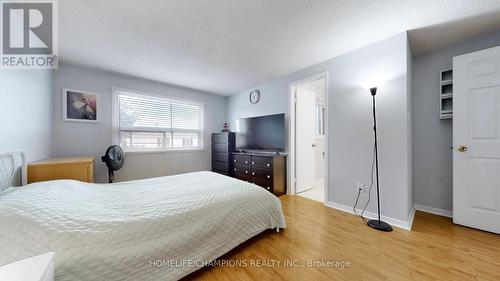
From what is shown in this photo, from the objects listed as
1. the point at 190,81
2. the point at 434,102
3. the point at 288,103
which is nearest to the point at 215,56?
the point at 190,81

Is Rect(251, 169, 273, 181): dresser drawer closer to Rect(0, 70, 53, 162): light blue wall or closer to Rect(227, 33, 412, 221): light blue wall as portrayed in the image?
Rect(227, 33, 412, 221): light blue wall

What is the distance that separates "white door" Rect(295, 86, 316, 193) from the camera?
3.44 meters

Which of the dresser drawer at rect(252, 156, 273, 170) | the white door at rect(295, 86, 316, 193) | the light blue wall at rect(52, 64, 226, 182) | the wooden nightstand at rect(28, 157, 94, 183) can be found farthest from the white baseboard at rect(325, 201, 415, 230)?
the wooden nightstand at rect(28, 157, 94, 183)

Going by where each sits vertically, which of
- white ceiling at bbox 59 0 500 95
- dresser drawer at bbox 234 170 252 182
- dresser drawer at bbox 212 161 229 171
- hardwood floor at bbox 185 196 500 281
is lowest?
hardwood floor at bbox 185 196 500 281

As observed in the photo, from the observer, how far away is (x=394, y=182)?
214 cm

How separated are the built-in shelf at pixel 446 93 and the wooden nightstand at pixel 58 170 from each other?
4866 mm

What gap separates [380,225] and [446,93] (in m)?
2.07

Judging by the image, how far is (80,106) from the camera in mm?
2961

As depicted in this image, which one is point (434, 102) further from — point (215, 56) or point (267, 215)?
point (215, 56)

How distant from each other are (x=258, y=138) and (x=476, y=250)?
3.12 metres

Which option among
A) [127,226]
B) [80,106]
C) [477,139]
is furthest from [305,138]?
[80,106]

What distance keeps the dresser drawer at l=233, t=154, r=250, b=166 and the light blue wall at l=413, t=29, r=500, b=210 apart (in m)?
2.82

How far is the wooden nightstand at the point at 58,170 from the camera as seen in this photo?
Answer: 1.86 meters

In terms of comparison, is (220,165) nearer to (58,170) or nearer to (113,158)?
(113,158)
